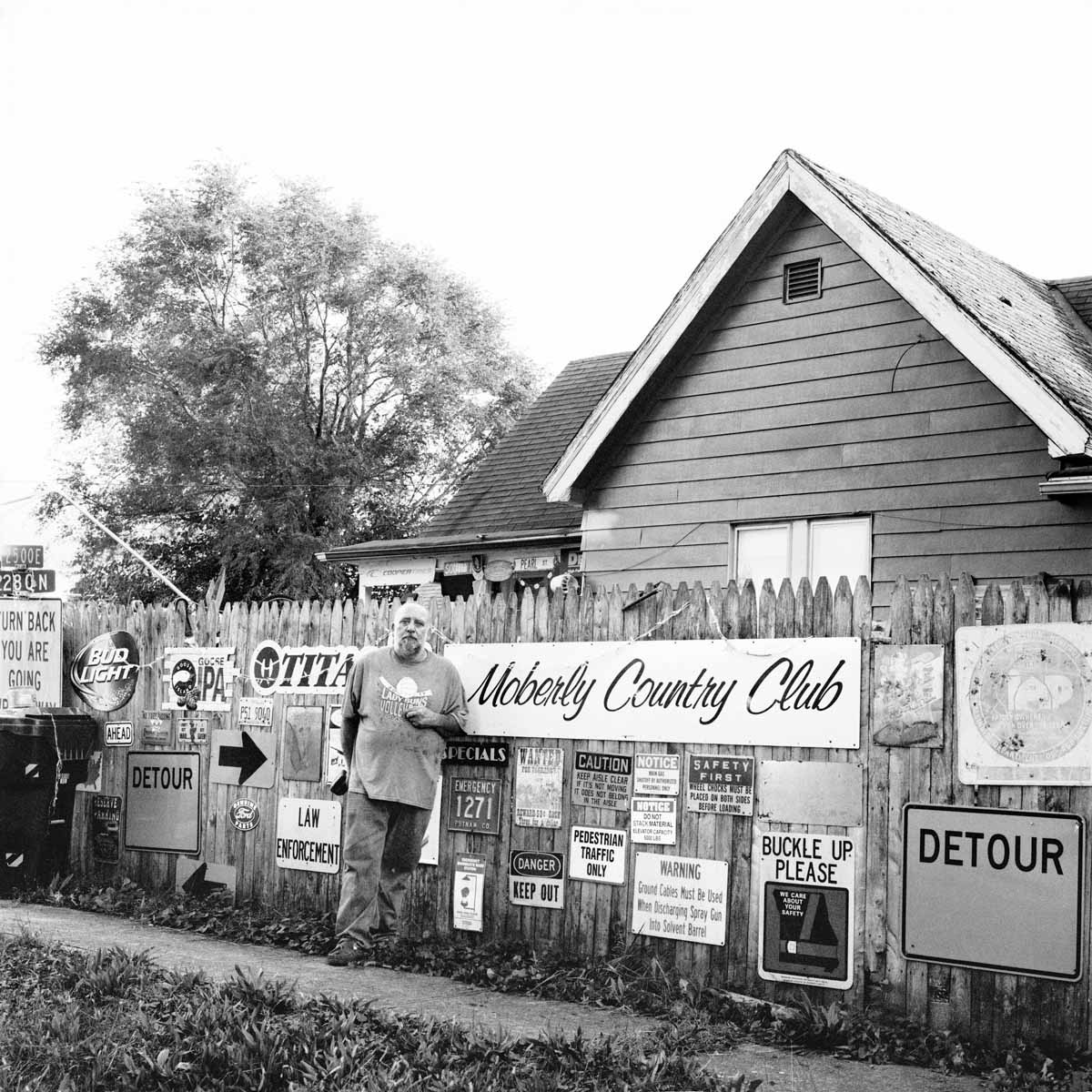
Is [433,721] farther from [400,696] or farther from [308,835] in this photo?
[308,835]

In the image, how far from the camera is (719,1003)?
A: 6.69m

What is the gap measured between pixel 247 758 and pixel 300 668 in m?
0.78

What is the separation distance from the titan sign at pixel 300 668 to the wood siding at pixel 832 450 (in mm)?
4245

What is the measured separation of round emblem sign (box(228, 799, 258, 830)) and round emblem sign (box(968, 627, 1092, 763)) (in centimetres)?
511

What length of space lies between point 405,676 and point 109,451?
35.7 m

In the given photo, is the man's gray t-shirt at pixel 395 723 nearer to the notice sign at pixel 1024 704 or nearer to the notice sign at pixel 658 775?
the notice sign at pixel 658 775

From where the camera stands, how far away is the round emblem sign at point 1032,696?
19.9ft

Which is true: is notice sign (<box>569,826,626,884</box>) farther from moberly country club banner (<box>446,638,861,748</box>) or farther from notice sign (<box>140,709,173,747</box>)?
notice sign (<box>140,709,173,747</box>)

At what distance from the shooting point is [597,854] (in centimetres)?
765

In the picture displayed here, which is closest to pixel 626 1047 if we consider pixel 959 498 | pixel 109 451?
pixel 959 498

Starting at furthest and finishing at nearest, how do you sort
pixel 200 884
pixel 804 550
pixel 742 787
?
1. pixel 804 550
2. pixel 200 884
3. pixel 742 787

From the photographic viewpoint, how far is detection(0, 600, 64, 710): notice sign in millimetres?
10992

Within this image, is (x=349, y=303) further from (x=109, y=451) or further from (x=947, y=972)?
(x=947, y=972)

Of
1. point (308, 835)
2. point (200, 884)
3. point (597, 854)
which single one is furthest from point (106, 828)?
point (597, 854)
